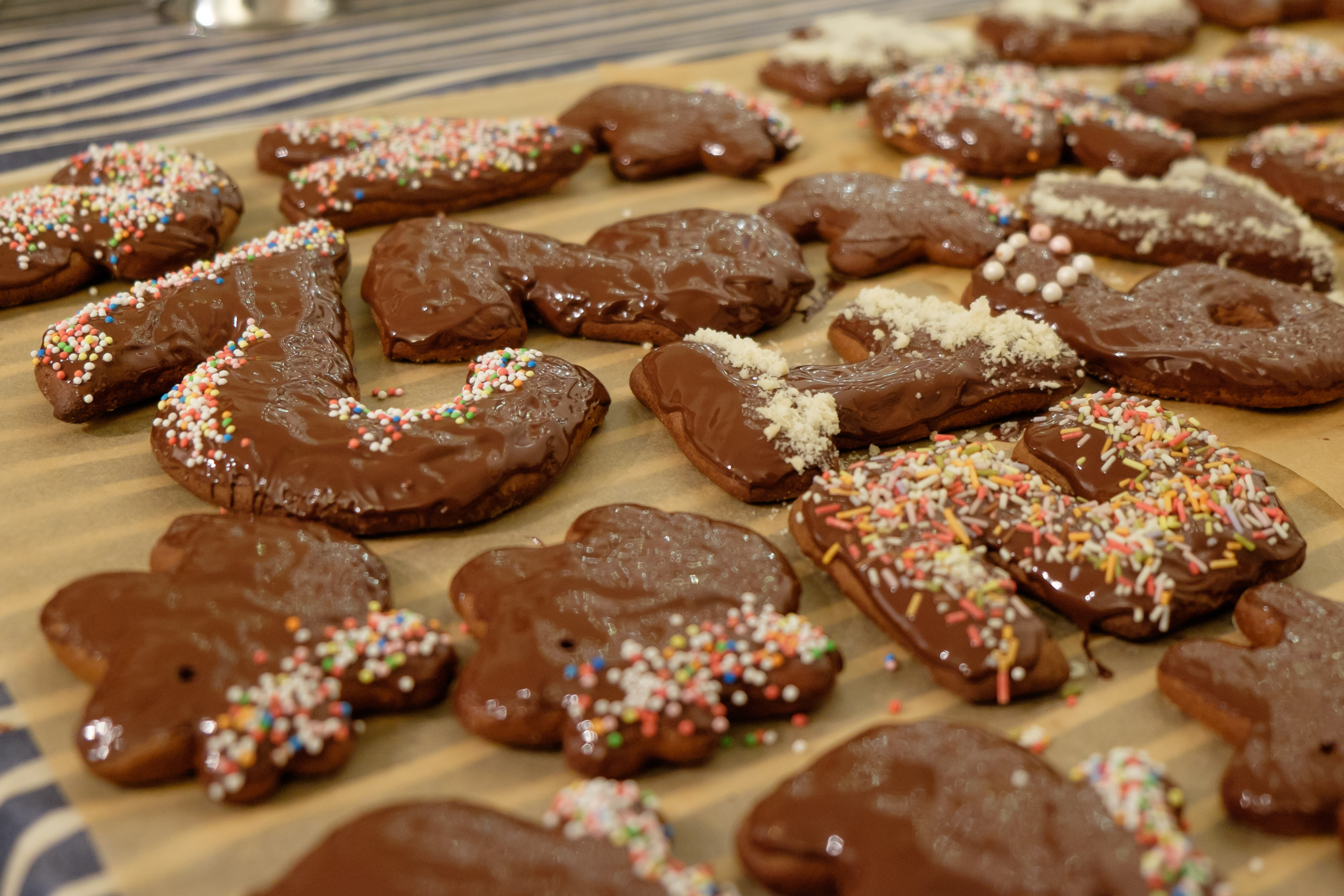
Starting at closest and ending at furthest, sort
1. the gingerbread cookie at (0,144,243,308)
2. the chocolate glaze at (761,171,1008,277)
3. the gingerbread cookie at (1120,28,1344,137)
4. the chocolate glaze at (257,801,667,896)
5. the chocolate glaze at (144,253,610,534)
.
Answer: the chocolate glaze at (257,801,667,896), the chocolate glaze at (144,253,610,534), the gingerbread cookie at (0,144,243,308), the chocolate glaze at (761,171,1008,277), the gingerbread cookie at (1120,28,1344,137)

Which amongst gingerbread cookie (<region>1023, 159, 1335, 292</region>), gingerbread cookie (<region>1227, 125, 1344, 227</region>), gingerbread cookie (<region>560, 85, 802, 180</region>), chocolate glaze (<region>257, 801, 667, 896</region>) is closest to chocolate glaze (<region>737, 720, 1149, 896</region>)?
chocolate glaze (<region>257, 801, 667, 896</region>)

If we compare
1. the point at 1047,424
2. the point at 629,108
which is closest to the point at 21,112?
the point at 629,108

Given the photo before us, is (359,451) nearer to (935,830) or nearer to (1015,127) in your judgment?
(935,830)

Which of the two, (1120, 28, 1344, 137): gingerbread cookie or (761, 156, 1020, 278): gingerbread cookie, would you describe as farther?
(1120, 28, 1344, 137): gingerbread cookie

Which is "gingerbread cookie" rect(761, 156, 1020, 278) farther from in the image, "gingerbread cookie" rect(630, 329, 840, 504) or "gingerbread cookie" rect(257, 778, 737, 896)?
"gingerbread cookie" rect(257, 778, 737, 896)

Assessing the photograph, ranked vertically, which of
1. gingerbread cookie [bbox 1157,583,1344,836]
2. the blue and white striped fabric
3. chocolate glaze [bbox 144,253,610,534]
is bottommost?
gingerbread cookie [bbox 1157,583,1344,836]

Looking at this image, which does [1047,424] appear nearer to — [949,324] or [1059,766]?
[949,324]

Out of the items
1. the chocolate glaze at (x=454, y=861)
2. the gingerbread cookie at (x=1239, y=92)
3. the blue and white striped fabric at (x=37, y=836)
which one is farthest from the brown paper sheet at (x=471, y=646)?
the gingerbread cookie at (x=1239, y=92)
